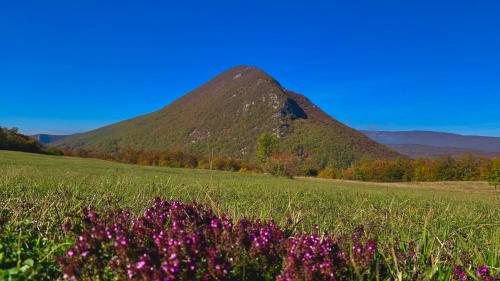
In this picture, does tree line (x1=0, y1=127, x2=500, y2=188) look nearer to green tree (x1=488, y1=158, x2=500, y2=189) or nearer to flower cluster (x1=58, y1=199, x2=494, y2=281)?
green tree (x1=488, y1=158, x2=500, y2=189)

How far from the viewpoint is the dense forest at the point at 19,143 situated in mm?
73250

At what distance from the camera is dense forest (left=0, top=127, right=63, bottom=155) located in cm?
7325

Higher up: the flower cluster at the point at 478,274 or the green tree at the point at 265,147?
the green tree at the point at 265,147

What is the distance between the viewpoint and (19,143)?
76.1 metres

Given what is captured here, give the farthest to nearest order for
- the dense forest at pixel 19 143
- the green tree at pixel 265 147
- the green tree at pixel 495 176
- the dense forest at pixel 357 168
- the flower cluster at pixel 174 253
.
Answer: the dense forest at pixel 357 168
the green tree at pixel 265 147
the dense forest at pixel 19 143
the green tree at pixel 495 176
the flower cluster at pixel 174 253

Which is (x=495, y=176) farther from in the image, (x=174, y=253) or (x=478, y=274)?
(x=174, y=253)

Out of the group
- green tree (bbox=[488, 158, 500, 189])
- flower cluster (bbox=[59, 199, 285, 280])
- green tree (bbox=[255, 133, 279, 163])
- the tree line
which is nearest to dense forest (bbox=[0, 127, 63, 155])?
the tree line

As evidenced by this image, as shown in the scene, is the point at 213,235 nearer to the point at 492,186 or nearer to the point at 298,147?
the point at 492,186

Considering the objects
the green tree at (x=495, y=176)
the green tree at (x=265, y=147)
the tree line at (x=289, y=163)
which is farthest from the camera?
the green tree at (x=265, y=147)

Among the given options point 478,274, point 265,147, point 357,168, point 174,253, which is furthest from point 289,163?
point 174,253

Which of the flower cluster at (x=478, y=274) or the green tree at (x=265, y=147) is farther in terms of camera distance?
the green tree at (x=265, y=147)

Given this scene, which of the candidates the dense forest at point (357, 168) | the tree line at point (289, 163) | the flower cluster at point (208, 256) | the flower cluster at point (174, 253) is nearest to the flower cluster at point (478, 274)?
the flower cluster at point (208, 256)

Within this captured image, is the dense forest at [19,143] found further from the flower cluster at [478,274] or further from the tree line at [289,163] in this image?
the flower cluster at [478,274]

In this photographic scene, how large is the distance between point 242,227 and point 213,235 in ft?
0.50
